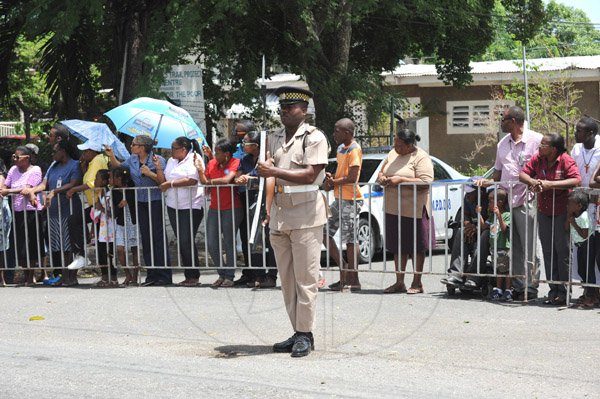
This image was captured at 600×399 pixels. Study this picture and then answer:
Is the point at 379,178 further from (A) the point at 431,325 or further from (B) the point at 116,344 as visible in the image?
(B) the point at 116,344

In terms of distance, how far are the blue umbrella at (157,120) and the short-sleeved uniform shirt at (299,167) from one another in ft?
18.9

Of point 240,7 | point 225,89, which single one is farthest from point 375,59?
point 240,7

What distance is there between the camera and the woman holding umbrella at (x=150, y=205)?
40.8 feet

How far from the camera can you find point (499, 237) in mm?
10922

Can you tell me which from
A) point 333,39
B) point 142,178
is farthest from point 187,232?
point 333,39

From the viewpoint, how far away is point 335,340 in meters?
8.77

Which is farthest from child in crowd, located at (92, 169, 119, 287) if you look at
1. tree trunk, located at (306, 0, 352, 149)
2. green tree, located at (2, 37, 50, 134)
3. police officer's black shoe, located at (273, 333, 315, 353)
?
green tree, located at (2, 37, 50, 134)

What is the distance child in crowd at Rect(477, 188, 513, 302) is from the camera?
10.8 metres

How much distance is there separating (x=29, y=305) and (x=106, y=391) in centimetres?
462

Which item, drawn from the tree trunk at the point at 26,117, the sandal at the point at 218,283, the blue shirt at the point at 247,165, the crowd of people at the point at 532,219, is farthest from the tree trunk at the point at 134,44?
the tree trunk at the point at 26,117

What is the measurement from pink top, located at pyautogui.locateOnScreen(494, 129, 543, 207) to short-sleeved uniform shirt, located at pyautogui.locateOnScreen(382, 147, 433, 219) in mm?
933

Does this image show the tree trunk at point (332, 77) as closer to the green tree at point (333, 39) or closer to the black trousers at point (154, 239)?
the green tree at point (333, 39)

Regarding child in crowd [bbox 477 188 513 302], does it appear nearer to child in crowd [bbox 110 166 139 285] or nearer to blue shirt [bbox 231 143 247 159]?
blue shirt [bbox 231 143 247 159]

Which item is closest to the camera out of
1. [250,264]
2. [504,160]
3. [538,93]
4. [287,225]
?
[287,225]
